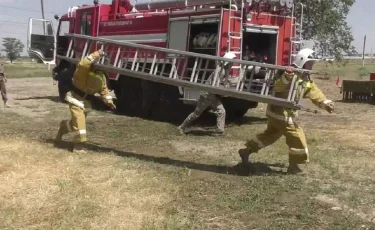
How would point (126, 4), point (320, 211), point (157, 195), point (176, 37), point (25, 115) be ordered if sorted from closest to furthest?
point (320, 211) < point (157, 195) < point (176, 37) < point (25, 115) < point (126, 4)

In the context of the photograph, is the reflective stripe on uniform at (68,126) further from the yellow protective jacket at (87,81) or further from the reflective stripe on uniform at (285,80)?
the reflective stripe on uniform at (285,80)

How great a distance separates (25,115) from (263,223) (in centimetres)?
870

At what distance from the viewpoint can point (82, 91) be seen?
7645mm

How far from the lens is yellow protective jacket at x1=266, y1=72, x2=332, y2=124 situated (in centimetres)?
617

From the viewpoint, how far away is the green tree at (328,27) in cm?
2444

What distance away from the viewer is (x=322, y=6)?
24344 mm

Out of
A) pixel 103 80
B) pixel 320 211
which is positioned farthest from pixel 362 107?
pixel 320 211

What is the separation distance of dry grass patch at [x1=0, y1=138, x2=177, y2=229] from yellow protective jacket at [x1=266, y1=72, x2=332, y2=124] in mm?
1621

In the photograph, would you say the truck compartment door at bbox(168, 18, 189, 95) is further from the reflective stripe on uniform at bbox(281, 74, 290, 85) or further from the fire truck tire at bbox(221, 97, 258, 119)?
the reflective stripe on uniform at bbox(281, 74, 290, 85)

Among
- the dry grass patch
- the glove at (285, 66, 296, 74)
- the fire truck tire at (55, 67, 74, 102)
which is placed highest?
the glove at (285, 66, 296, 74)

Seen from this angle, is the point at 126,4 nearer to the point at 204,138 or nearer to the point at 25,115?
the point at 25,115

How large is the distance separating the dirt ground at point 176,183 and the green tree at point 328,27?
51.7ft

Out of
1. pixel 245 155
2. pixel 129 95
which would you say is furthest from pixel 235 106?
pixel 245 155

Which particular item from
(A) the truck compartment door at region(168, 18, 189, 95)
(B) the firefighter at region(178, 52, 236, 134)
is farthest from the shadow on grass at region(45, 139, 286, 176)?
(A) the truck compartment door at region(168, 18, 189, 95)
